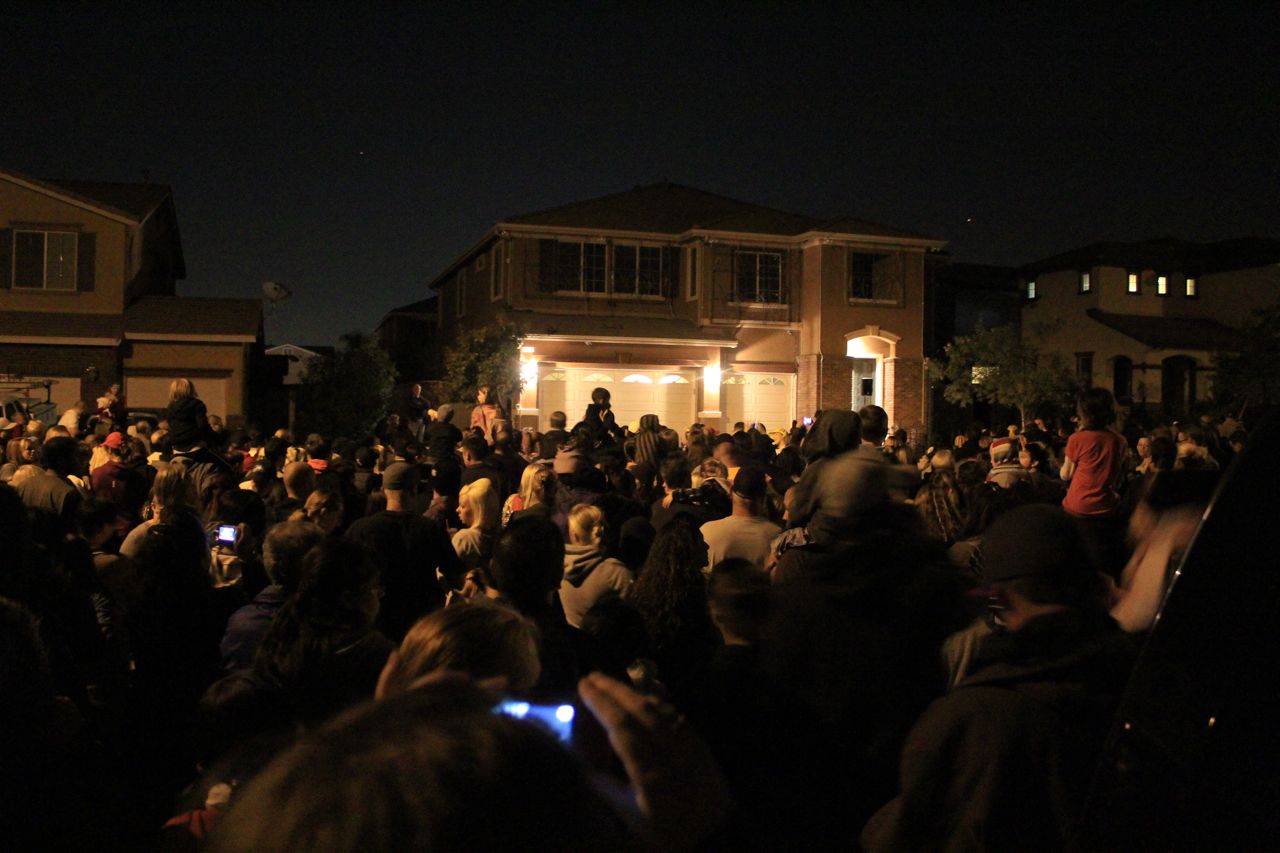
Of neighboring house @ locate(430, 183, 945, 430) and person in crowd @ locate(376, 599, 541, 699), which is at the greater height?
neighboring house @ locate(430, 183, 945, 430)

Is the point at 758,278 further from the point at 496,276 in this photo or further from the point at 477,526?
the point at 477,526

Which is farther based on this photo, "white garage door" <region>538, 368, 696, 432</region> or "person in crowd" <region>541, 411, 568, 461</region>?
"white garage door" <region>538, 368, 696, 432</region>

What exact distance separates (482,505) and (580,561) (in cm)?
141

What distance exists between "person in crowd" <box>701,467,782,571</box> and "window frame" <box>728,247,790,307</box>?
25.9 m

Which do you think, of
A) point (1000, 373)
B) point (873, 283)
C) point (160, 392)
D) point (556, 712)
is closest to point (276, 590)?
point (556, 712)

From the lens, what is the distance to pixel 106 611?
178 inches

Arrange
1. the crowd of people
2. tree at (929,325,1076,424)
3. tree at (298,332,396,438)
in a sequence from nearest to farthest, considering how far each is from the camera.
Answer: the crowd of people, tree at (298,332,396,438), tree at (929,325,1076,424)

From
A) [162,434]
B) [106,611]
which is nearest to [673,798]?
[106,611]

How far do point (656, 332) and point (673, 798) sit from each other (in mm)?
29393

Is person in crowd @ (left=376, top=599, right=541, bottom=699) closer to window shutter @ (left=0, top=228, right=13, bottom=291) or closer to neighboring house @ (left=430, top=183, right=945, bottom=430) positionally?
neighboring house @ (left=430, top=183, right=945, bottom=430)

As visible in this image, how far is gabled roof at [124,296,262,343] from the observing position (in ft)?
87.2

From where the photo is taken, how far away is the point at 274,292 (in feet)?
103

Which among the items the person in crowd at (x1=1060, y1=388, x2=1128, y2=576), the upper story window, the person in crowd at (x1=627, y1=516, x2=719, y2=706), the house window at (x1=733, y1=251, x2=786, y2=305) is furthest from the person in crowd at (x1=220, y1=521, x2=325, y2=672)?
the upper story window

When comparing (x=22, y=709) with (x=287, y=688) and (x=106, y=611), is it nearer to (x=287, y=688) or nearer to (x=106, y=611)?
(x=287, y=688)
